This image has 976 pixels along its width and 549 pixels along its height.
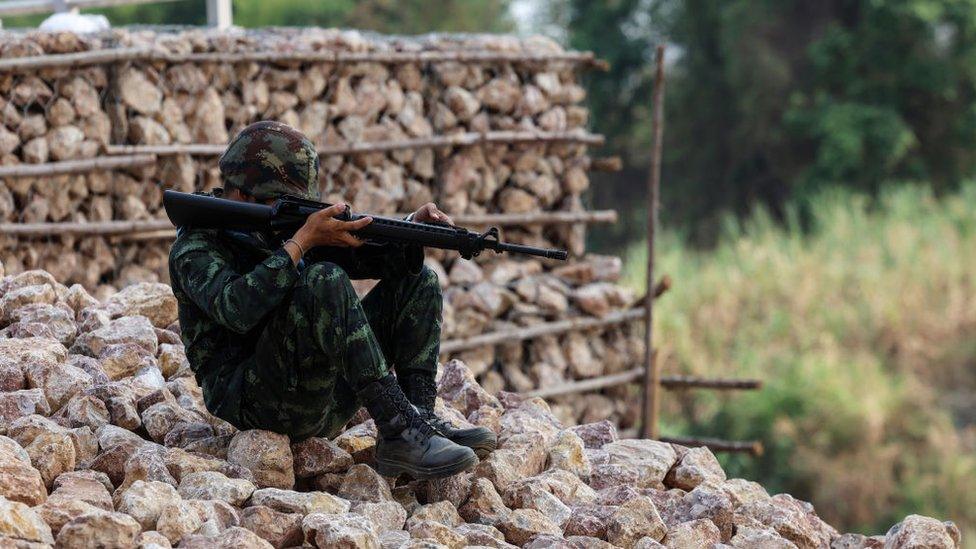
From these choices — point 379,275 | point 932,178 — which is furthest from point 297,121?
point 932,178

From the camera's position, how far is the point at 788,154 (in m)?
18.8

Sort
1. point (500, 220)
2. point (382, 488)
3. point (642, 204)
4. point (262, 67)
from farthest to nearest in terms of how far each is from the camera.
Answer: point (642, 204) → point (500, 220) → point (262, 67) → point (382, 488)

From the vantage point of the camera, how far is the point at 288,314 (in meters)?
3.52

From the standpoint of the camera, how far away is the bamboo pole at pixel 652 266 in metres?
7.99

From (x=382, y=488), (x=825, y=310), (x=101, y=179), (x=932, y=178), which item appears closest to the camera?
(x=382, y=488)

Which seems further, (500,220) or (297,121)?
(500,220)

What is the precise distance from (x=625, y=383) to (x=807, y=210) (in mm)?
9343

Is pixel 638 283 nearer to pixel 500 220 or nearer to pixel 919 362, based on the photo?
pixel 919 362

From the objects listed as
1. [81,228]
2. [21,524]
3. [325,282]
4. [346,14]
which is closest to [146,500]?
[21,524]

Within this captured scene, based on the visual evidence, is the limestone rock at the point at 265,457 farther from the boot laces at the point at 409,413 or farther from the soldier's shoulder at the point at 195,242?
the soldier's shoulder at the point at 195,242

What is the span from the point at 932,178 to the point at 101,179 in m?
13.3

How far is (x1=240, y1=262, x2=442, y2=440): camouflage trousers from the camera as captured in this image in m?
3.50

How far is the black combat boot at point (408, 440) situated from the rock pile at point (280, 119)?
326cm

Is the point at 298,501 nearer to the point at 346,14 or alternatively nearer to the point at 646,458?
the point at 646,458
